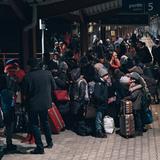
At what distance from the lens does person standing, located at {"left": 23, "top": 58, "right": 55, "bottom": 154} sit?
9.75 meters

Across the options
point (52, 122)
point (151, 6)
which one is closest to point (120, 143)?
point (52, 122)

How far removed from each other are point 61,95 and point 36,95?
Answer: 2.16 meters

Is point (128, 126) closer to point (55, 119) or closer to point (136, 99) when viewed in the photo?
point (136, 99)

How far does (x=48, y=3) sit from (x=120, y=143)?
138 inches

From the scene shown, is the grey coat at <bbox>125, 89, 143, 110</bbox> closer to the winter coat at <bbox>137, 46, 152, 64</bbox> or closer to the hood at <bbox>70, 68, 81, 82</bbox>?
the hood at <bbox>70, 68, 81, 82</bbox>

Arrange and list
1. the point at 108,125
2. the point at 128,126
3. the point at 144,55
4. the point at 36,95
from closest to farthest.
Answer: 1. the point at 36,95
2. the point at 128,126
3. the point at 108,125
4. the point at 144,55

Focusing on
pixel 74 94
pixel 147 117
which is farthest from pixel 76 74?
pixel 147 117

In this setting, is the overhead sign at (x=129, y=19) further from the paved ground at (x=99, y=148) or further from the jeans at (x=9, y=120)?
the jeans at (x=9, y=120)

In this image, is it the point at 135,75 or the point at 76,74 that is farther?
the point at 76,74

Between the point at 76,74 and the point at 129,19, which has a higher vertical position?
the point at 129,19

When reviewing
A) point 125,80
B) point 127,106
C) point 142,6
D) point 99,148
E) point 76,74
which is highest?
point 142,6

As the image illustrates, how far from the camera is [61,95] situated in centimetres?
1189

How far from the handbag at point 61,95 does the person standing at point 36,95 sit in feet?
6.13

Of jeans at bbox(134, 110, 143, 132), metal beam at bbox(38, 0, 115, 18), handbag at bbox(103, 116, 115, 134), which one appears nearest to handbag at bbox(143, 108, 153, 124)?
jeans at bbox(134, 110, 143, 132)
